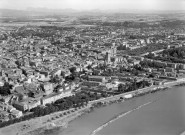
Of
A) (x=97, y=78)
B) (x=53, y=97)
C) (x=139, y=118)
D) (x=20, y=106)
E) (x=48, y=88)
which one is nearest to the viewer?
(x=139, y=118)

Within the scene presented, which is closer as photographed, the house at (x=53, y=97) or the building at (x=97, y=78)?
the house at (x=53, y=97)

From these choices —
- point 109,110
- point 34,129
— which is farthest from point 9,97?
point 109,110

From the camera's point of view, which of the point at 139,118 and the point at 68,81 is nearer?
the point at 139,118

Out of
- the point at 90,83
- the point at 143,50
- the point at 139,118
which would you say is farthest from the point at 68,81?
the point at 143,50

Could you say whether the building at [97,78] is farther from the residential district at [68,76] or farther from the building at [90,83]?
the building at [90,83]

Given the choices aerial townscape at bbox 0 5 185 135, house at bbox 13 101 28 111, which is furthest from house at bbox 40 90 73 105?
house at bbox 13 101 28 111

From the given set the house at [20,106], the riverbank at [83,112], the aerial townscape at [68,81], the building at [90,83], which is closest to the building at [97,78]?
the aerial townscape at [68,81]

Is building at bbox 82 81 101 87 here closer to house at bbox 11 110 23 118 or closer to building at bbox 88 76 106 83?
building at bbox 88 76 106 83

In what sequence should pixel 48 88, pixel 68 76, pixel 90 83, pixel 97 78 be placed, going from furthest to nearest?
1. pixel 68 76
2. pixel 97 78
3. pixel 90 83
4. pixel 48 88

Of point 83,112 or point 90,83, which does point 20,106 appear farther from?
point 90,83

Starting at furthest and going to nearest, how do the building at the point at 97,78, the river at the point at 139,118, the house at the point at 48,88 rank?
the building at the point at 97,78 → the house at the point at 48,88 → the river at the point at 139,118
